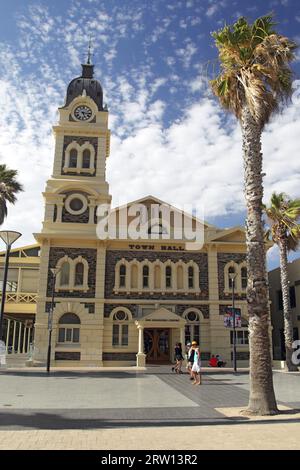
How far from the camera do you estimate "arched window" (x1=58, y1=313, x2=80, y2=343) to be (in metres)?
27.6

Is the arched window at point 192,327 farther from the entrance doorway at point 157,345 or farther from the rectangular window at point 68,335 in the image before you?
the rectangular window at point 68,335

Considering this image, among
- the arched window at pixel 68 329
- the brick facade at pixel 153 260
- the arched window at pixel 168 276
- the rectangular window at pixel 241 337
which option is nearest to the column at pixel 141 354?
the brick facade at pixel 153 260

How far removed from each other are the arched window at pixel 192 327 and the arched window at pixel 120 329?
13.8 feet

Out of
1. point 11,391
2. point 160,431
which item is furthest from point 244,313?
point 160,431

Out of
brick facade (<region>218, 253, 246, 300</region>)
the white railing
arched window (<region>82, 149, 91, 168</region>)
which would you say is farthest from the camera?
the white railing

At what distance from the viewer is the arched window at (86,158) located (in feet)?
104

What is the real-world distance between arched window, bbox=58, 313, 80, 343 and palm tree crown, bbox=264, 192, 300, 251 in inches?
566

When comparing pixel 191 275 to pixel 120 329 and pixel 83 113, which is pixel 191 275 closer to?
pixel 120 329

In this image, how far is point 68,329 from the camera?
2778 cm

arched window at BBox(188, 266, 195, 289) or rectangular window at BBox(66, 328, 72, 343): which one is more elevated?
arched window at BBox(188, 266, 195, 289)

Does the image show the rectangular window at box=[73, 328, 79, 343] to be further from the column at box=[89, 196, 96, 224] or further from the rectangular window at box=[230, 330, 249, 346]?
the rectangular window at box=[230, 330, 249, 346]

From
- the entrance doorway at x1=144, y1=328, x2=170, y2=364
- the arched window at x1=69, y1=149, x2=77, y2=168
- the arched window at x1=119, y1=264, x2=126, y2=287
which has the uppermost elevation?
the arched window at x1=69, y1=149, x2=77, y2=168

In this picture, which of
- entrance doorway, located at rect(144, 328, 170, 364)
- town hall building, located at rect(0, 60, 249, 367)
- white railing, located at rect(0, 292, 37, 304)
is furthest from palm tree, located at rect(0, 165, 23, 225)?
entrance doorway, located at rect(144, 328, 170, 364)
